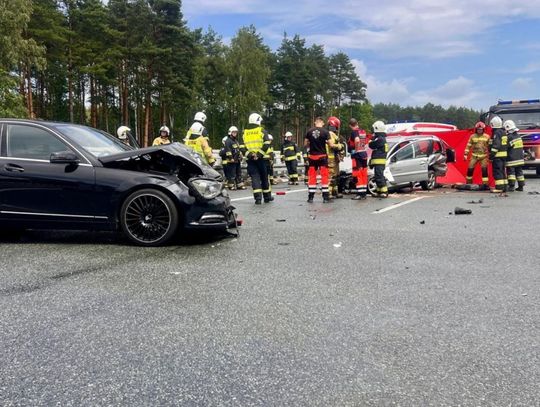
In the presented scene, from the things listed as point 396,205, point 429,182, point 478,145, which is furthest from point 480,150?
point 396,205

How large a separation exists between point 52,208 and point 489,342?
5.24 meters

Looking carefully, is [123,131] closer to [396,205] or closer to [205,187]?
[205,187]

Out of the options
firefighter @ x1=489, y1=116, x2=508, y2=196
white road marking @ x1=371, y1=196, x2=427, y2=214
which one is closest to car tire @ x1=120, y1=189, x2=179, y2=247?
white road marking @ x1=371, y1=196, x2=427, y2=214

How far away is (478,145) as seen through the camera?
48.7 ft

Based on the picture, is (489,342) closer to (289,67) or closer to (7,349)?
(7,349)

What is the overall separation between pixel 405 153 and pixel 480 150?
7.85 feet

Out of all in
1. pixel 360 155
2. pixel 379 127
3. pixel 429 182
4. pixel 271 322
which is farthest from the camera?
pixel 429 182

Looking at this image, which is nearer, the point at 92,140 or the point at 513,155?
the point at 92,140

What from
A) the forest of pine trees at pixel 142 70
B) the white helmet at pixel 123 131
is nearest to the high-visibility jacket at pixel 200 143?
the white helmet at pixel 123 131

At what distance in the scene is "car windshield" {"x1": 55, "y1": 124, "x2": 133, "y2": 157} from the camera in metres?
6.61

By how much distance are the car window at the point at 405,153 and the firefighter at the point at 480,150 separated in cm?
197

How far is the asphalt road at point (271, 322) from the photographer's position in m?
2.71

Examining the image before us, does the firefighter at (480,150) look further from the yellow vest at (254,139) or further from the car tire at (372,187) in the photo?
the yellow vest at (254,139)

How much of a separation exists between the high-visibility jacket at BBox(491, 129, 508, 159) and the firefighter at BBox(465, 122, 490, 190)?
2.35 ft
